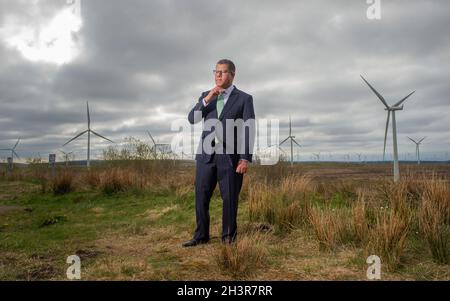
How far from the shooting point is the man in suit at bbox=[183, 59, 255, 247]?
465 cm

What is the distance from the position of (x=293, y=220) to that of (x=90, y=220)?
4115 mm

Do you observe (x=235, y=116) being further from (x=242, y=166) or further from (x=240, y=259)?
(x=240, y=259)

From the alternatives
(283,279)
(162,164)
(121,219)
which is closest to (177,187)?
(121,219)

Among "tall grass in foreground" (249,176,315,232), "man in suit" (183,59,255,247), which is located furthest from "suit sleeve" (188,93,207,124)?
"tall grass in foreground" (249,176,315,232)

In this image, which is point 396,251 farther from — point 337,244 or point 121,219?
point 121,219

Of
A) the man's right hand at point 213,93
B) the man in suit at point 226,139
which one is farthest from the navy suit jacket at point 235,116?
the man's right hand at point 213,93

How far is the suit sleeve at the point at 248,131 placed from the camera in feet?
15.2

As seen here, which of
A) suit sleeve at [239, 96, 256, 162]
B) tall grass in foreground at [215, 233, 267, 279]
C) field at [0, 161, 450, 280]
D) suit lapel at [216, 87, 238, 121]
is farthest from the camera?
suit lapel at [216, 87, 238, 121]

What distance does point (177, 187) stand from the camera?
1166 centimetres

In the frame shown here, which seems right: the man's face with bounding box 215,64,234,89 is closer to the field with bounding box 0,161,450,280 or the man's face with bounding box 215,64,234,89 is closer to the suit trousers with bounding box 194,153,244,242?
the suit trousers with bounding box 194,153,244,242

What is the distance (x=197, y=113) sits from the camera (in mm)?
4777

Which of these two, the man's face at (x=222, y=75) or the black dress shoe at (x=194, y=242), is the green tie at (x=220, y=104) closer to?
the man's face at (x=222, y=75)

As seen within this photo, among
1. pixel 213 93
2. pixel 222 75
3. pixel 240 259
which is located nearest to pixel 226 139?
pixel 213 93

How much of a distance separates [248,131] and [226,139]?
271 mm
